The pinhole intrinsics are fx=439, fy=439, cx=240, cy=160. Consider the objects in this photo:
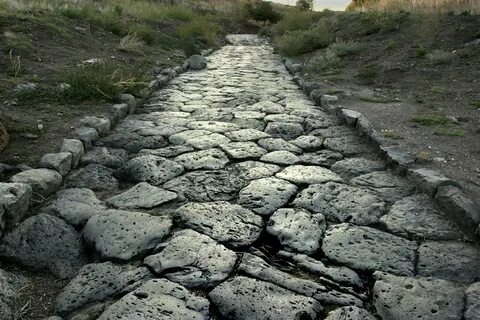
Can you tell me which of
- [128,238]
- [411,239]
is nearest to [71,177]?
[128,238]

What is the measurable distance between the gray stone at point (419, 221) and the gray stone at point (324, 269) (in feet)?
1.96

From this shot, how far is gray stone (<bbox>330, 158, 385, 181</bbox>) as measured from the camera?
3809mm

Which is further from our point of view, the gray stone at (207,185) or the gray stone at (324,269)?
the gray stone at (207,185)

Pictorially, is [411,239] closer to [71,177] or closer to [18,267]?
[18,267]

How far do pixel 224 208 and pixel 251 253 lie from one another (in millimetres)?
565

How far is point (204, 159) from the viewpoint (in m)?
4.06

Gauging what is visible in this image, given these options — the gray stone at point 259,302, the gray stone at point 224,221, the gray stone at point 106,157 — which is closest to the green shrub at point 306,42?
the gray stone at point 106,157

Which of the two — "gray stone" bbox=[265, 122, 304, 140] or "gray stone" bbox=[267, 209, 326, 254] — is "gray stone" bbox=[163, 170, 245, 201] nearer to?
"gray stone" bbox=[267, 209, 326, 254]

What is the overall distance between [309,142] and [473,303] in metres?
2.65

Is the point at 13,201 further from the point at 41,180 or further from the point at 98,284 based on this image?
the point at 98,284

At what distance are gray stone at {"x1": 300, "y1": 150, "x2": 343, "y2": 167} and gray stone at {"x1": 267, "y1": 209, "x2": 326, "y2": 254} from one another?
3.53 ft

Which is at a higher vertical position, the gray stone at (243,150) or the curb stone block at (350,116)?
the curb stone block at (350,116)

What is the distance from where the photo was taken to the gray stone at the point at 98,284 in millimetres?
2234

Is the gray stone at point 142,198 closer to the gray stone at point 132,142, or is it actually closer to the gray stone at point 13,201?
the gray stone at point 13,201
